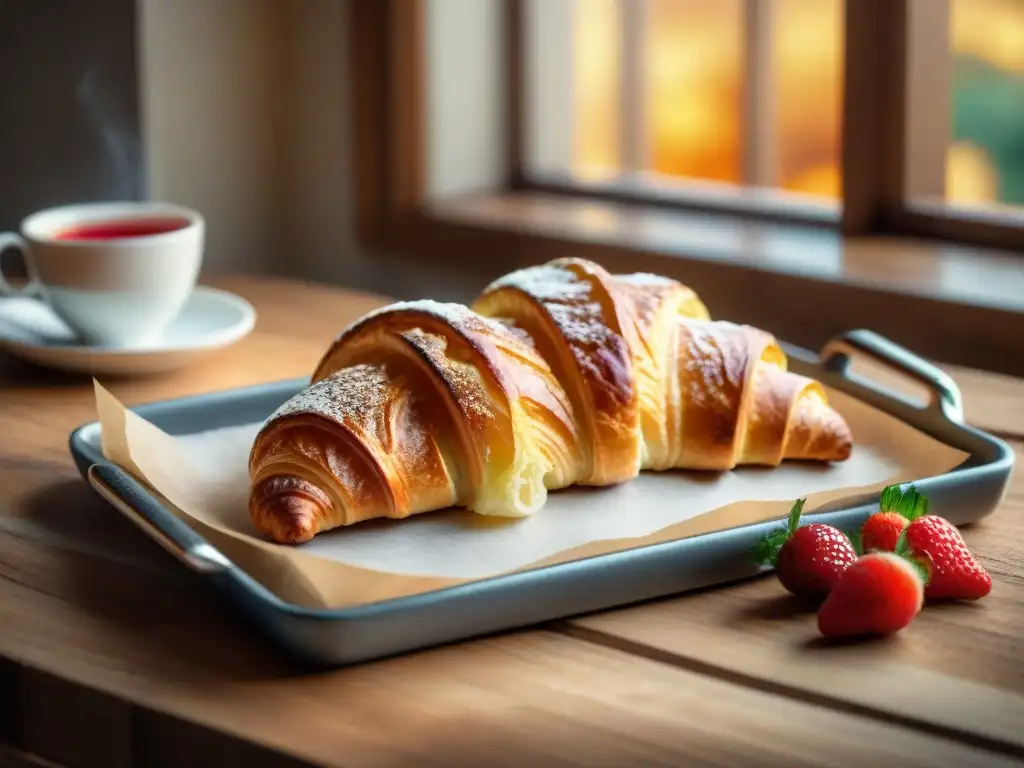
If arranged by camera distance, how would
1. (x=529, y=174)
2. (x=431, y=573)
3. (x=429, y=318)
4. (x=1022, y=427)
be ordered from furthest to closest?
(x=529, y=174) → (x=1022, y=427) → (x=429, y=318) → (x=431, y=573)

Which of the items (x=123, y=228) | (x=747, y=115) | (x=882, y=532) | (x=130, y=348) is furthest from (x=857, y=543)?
(x=747, y=115)

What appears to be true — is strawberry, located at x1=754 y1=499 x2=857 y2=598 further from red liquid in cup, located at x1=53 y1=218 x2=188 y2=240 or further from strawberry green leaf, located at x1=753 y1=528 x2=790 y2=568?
red liquid in cup, located at x1=53 y1=218 x2=188 y2=240

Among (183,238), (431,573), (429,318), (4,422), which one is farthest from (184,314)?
(431,573)

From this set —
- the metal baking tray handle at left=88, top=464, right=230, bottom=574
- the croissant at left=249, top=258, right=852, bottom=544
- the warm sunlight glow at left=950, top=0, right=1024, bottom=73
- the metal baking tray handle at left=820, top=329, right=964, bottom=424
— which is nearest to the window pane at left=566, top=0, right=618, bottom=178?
the warm sunlight glow at left=950, top=0, right=1024, bottom=73

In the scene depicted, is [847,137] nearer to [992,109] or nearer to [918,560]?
[918,560]

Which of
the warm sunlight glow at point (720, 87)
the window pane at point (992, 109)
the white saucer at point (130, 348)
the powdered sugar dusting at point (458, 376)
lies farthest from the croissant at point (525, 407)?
the window pane at point (992, 109)

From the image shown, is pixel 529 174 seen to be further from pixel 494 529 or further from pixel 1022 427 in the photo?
pixel 494 529

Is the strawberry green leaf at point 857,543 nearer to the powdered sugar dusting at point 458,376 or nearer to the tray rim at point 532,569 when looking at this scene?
the tray rim at point 532,569
